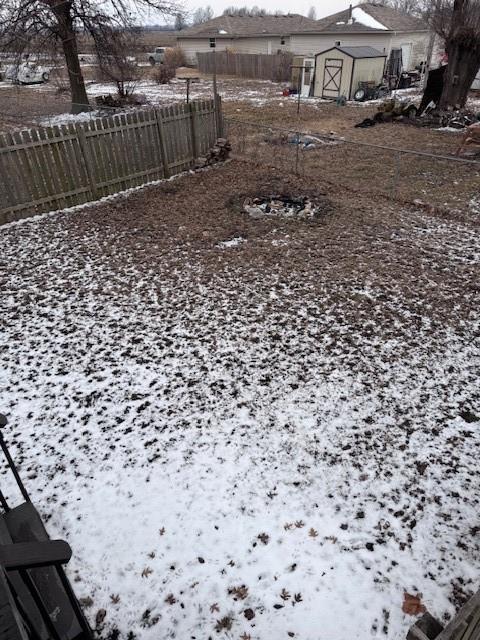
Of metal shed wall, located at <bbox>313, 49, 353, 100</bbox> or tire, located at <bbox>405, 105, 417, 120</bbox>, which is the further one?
metal shed wall, located at <bbox>313, 49, 353, 100</bbox>

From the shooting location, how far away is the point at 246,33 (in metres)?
41.7

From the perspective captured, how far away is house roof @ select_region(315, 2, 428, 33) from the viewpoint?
28625 mm

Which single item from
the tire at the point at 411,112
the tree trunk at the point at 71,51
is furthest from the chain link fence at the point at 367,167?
the tree trunk at the point at 71,51

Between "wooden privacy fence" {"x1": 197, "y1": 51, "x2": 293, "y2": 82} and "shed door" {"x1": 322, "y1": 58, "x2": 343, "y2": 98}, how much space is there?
30.9ft

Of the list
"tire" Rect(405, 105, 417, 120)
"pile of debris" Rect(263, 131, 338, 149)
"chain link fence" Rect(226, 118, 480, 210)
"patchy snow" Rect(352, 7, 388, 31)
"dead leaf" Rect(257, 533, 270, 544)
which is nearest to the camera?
"dead leaf" Rect(257, 533, 270, 544)

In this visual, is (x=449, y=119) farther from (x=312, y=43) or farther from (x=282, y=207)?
(x=312, y=43)

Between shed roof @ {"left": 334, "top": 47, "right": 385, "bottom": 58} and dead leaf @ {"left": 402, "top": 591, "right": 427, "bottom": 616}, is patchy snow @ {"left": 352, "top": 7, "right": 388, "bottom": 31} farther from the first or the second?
dead leaf @ {"left": 402, "top": 591, "right": 427, "bottom": 616}

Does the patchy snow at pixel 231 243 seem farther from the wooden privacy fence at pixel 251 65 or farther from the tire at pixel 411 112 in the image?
the wooden privacy fence at pixel 251 65

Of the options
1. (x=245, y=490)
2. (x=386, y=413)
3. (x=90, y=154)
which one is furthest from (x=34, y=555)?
(x=90, y=154)

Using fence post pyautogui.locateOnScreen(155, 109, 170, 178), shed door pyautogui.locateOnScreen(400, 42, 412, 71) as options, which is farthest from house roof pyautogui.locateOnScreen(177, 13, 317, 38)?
fence post pyautogui.locateOnScreen(155, 109, 170, 178)

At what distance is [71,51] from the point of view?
1694 cm

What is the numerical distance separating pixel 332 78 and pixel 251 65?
15506mm

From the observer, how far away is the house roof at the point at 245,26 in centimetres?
4097

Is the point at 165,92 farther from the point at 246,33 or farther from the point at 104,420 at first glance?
the point at 104,420
